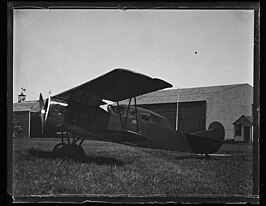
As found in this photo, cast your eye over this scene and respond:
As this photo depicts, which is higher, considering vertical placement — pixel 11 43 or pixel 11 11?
Answer: pixel 11 11

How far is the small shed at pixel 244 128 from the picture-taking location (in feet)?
11.8

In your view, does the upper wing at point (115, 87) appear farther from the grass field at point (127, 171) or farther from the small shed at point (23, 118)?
the grass field at point (127, 171)

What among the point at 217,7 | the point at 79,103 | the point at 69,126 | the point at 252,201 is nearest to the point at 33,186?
the point at 69,126

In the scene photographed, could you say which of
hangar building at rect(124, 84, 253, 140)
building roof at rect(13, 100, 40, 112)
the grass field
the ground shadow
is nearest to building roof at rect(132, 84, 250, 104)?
hangar building at rect(124, 84, 253, 140)

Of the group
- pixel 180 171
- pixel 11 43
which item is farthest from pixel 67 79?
pixel 180 171

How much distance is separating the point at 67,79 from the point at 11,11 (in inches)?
32.5

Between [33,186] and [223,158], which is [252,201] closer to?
[223,158]

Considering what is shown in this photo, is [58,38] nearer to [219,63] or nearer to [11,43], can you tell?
[11,43]

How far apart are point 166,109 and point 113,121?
0.51 m

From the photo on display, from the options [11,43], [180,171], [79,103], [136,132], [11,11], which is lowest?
[180,171]

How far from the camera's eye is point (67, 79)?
3596mm

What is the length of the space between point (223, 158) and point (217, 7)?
1.40m

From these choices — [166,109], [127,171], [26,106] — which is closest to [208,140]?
[166,109]

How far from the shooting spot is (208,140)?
143 inches
